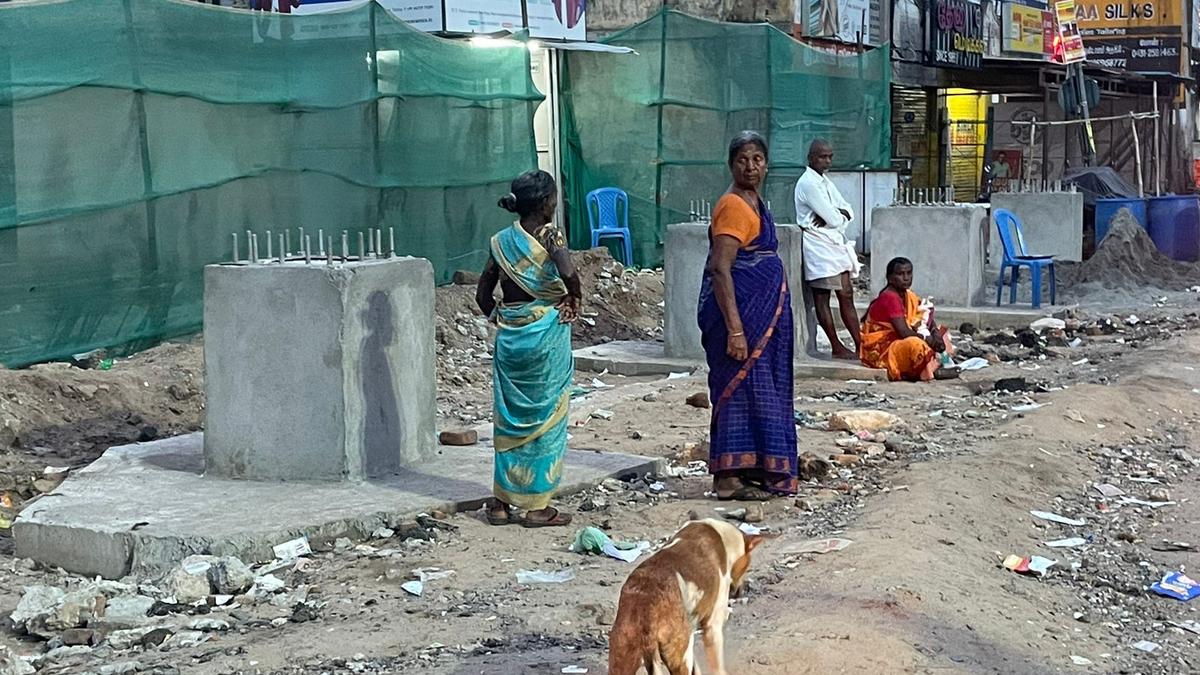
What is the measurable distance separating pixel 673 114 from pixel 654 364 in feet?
20.7

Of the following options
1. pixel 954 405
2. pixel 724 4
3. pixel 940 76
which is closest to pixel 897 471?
pixel 954 405

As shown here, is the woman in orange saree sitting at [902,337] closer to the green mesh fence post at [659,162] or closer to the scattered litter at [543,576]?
the scattered litter at [543,576]

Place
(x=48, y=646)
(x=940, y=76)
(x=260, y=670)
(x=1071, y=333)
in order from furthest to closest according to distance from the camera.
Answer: (x=940, y=76)
(x=1071, y=333)
(x=48, y=646)
(x=260, y=670)

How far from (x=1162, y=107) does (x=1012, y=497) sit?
3006cm

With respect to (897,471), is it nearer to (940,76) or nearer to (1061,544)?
(1061,544)

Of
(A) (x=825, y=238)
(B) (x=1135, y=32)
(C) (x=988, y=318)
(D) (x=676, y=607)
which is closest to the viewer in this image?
(D) (x=676, y=607)

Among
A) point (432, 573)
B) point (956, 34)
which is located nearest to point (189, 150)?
point (432, 573)

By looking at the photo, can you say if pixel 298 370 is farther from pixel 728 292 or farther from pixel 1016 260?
pixel 1016 260

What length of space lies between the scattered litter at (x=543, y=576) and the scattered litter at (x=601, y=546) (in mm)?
265

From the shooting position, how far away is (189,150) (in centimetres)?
1053

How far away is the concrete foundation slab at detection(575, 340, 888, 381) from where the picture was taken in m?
10.8

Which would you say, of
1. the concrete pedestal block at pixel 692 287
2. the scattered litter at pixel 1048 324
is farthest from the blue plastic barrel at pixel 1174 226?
the concrete pedestal block at pixel 692 287

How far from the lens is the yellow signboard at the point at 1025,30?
2958 cm

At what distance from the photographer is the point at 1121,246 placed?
688 inches
